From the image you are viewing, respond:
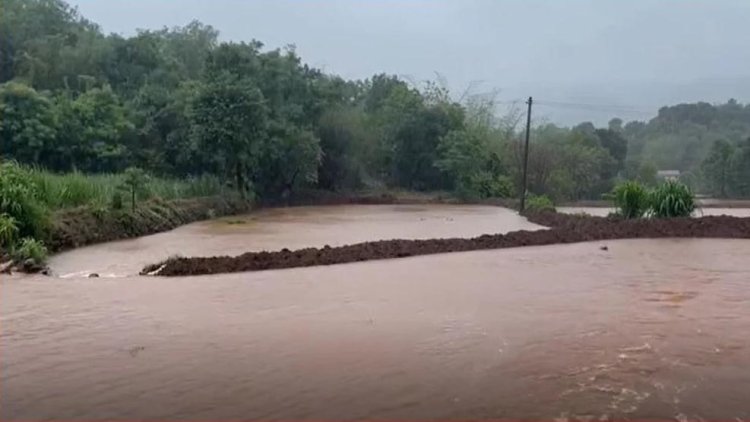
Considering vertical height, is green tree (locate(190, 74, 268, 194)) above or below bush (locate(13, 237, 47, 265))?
above

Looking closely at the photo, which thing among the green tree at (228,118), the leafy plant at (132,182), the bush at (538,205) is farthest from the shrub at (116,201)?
the bush at (538,205)

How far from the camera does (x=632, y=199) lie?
66.2ft

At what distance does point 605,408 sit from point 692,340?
247 cm

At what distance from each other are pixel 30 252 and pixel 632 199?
14.9 meters

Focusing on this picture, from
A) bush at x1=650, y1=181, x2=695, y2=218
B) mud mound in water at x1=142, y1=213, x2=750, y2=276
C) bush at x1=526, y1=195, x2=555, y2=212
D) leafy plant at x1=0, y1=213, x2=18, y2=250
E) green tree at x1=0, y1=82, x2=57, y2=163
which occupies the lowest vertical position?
bush at x1=526, y1=195, x2=555, y2=212

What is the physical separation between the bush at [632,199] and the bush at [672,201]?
0.23 metres

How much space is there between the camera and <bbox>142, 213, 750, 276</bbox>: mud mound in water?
1205cm

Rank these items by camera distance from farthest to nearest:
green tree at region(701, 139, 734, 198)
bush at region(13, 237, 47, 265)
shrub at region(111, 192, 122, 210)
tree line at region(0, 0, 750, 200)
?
green tree at region(701, 139, 734, 198) → tree line at region(0, 0, 750, 200) → shrub at region(111, 192, 122, 210) → bush at region(13, 237, 47, 265)

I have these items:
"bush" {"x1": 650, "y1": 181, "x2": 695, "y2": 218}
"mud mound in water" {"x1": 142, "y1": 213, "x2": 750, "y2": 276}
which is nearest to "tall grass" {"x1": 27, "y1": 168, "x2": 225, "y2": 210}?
"mud mound in water" {"x1": 142, "y1": 213, "x2": 750, "y2": 276}

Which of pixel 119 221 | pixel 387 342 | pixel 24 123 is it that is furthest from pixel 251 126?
pixel 387 342

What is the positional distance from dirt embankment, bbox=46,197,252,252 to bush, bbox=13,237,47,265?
157 centimetres

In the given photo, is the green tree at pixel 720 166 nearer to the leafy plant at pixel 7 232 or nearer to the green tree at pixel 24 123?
the green tree at pixel 24 123

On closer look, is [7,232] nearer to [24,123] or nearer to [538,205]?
[24,123]

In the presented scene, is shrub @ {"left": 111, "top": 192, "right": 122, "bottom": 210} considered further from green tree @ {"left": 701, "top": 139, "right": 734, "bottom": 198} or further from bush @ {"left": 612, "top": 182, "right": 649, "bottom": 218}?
green tree @ {"left": 701, "top": 139, "right": 734, "bottom": 198}
